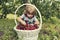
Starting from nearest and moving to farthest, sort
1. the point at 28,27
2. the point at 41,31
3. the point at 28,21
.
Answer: the point at 28,27, the point at 28,21, the point at 41,31

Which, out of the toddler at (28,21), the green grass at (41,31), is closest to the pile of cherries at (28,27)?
the toddler at (28,21)

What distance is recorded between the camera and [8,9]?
4613 millimetres

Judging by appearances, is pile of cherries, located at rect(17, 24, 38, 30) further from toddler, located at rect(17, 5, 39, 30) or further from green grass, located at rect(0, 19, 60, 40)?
green grass, located at rect(0, 19, 60, 40)

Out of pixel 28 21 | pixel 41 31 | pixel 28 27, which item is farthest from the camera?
pixel 41 31

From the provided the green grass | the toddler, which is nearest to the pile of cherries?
the toddler

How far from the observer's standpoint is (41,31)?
4070mm

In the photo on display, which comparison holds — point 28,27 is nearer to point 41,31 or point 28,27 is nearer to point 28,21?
point 28,21

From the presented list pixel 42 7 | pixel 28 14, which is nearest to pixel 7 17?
pixel 42 7

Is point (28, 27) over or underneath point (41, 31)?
over

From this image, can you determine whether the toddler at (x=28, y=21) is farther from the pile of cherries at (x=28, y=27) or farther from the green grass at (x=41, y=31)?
the green grass at (x=41, y=31)

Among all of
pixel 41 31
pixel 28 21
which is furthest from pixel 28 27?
pixel 41 31

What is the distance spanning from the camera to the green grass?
3815 mm

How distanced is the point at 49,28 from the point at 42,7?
0.57 meters

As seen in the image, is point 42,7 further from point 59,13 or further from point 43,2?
point 59,13
